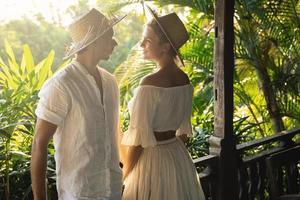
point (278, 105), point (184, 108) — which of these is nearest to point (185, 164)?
point (184, 108)

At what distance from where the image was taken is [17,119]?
2.38m

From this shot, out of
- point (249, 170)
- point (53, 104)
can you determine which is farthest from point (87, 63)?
point (249, 170)

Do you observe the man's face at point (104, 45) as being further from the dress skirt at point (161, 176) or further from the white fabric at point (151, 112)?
the dress skirt at point (161, 176)

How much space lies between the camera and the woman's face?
83.3 inches

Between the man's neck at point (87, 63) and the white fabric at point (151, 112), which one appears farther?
the white fabric at point (151, 112)

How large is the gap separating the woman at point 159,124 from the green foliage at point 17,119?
45 cm

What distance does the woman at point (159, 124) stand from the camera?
6.82ft

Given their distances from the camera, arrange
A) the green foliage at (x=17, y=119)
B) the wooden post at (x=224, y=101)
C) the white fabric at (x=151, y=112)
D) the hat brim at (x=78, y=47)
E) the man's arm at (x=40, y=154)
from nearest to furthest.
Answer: the man's arm at (x=40, y=154) < the hat brim at (x=78, y=47) < the white fabric at (x=151, y=112) < the green foliage at (x=17, y=119) < the wooden post at (x=224, y=101)

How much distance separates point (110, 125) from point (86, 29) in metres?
0.35

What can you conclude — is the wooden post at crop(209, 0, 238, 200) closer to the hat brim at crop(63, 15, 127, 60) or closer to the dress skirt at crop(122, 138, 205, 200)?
the dress skirt at crop(122, 138, 205, 200)

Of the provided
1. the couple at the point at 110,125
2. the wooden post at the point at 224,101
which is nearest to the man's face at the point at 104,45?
the couple at the point at 110,125

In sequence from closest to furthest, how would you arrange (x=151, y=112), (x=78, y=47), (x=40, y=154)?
(x=40, y=154), (x=78, y=47), (x=151, y=112)

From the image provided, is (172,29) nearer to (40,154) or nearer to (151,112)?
(151,112)

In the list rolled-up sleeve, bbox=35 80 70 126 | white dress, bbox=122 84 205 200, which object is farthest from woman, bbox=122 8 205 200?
rolled-up sleeve, bbox=35 80 70 126
